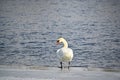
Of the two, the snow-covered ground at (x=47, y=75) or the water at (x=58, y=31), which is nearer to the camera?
the snow-covered ground at (x=47, y=75)

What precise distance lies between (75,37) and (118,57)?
21.2 feet

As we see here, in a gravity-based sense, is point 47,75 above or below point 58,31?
below

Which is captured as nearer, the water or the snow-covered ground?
the snow-covered ground

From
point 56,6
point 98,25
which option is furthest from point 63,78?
point 56,6

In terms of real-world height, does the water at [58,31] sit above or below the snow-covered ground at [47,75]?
above

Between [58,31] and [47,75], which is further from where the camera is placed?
[58,31]

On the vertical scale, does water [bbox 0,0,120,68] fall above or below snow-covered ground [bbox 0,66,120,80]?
above

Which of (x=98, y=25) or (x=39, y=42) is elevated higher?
(x=98, y=25)

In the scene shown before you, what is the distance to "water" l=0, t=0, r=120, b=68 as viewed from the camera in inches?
572

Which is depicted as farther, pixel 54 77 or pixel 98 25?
pixel 98 25

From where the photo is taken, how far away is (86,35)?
22.2m

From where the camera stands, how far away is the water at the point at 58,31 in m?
14.5

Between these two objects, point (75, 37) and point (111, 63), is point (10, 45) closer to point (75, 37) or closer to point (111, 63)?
point (75, 37)

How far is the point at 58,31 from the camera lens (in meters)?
23.8
